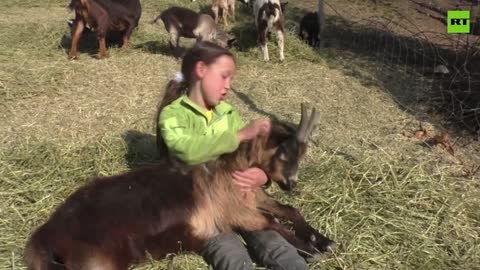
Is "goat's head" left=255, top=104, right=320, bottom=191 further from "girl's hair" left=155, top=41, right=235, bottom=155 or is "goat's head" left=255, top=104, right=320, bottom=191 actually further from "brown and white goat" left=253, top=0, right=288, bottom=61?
"brown and white goat" left=253, top=0, right=288, bottom=61

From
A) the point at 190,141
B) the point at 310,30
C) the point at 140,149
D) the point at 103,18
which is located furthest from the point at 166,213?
the point at 310,30

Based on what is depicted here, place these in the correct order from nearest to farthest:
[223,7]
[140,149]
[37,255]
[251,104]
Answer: [37,255]
[140,149]
[251,104]
[223,7]

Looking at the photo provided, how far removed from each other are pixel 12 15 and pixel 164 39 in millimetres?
2943

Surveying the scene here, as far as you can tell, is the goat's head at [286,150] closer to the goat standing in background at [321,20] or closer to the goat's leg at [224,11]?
the goat standing in background at [321,20]

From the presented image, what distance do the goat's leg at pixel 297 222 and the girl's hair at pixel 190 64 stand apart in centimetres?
68

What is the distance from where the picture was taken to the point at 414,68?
22.5 feet

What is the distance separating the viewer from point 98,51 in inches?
287

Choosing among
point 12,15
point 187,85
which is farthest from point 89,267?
point 12,15

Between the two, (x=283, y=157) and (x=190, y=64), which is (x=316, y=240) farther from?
(x=190, y=64)

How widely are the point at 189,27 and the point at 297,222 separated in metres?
5.20

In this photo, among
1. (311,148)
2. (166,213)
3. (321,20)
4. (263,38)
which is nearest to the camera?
(166,213)

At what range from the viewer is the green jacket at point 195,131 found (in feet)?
8.89

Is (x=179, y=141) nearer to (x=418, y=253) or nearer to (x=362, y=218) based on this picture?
(x=362, y=218)

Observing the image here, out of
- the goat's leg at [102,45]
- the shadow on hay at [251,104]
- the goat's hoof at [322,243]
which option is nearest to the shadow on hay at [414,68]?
the shadow on hay at [251,104]
